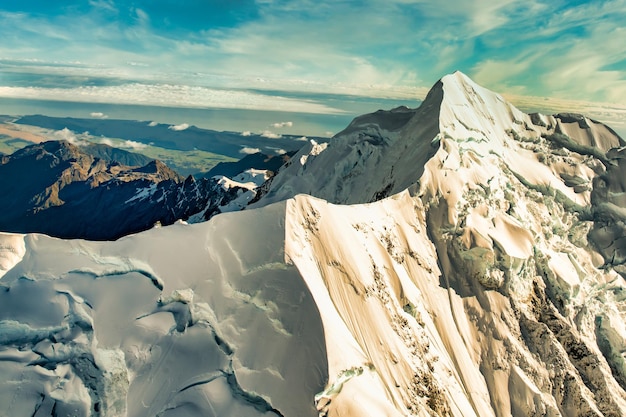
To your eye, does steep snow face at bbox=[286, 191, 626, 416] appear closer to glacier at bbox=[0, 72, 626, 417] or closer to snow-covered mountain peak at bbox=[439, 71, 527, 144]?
glacier at bbox=[0, 72, 626, 417]

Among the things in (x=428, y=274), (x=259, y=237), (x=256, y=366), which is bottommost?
(x=428, y=274)

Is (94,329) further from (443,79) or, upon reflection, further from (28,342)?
(443,79)

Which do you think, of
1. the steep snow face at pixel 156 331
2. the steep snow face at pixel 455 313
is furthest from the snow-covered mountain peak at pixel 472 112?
the steep snow face at pixel 156 331

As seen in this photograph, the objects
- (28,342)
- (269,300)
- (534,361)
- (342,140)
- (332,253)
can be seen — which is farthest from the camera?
(342,140)

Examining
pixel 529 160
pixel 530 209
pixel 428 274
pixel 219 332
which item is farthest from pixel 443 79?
pixel 219 332

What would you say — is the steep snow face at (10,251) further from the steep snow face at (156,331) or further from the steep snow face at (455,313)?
the steep snow face at (455,313)

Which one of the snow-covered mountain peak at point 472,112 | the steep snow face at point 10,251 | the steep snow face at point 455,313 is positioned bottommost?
the steep snow face at point 455,313

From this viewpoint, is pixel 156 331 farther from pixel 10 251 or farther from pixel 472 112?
pixel 472 112

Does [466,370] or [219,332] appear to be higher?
[219,332]
